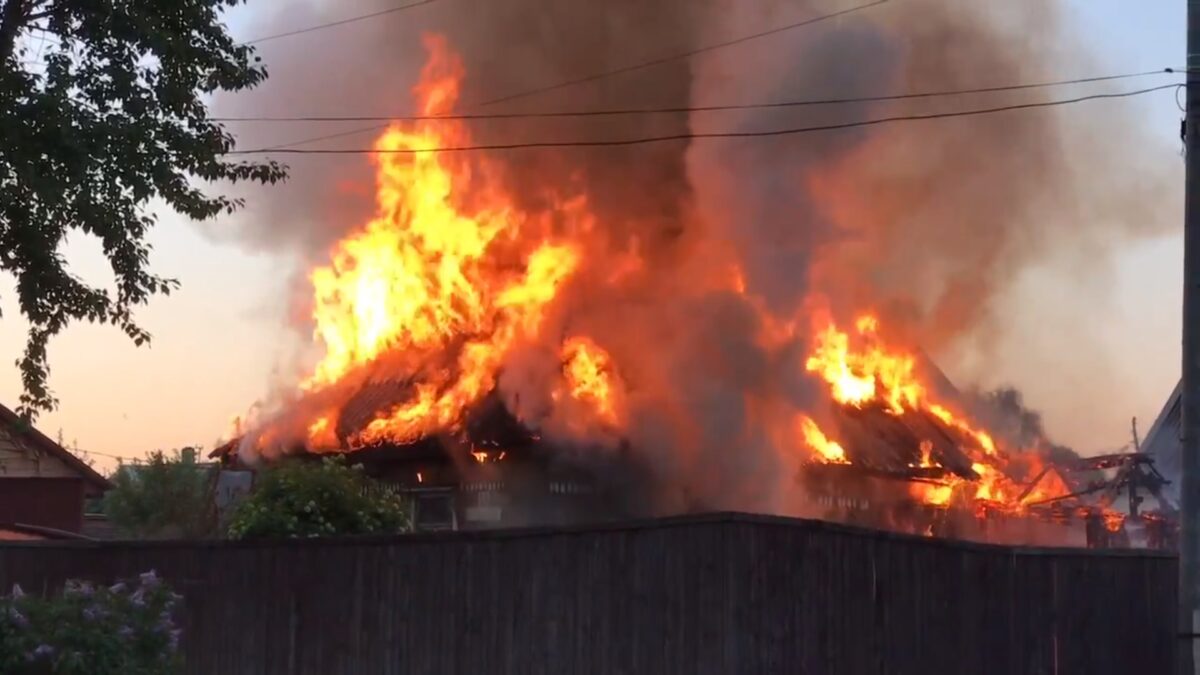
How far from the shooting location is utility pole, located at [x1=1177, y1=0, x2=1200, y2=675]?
1119 cm

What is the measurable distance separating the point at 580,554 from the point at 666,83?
35.1 feet

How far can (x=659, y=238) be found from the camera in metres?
20.6

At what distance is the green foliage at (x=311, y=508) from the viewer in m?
15.6

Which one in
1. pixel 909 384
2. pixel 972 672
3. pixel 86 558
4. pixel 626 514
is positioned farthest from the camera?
pixel 909 384

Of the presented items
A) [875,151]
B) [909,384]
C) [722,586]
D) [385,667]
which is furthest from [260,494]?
[909,384]

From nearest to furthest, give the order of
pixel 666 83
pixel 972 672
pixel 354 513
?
pixel 972 672
pixel 354 513
pixel 666 83

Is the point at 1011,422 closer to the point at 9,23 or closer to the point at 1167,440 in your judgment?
the point at 1167,440

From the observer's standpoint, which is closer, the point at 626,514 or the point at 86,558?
the point at 86,558

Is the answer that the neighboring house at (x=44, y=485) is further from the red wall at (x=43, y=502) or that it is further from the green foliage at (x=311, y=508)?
the green foliage at (x=311, y=508)

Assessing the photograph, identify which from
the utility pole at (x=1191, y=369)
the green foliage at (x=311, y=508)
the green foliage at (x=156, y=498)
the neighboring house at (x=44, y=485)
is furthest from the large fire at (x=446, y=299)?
the green foliage at (x=156, y=498)

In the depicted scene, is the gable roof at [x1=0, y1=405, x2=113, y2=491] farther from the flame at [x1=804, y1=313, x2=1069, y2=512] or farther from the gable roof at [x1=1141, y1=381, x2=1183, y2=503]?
the gable roof at [x1=1141, y1=381, x2=1183, y2=503]

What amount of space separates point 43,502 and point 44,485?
1.09ft

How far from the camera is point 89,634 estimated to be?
28.4 feet

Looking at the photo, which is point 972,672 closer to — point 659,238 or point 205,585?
point 205,585
